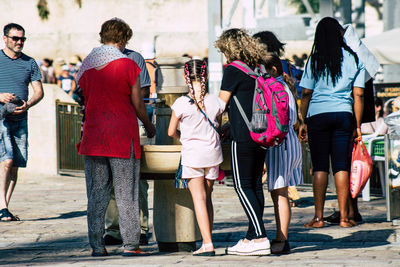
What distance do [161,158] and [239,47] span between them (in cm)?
101

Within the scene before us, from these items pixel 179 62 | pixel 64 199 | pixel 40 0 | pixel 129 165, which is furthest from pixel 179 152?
pixel 40 0

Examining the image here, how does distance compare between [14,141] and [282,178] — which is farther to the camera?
[14,141]

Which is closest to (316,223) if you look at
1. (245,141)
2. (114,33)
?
(245,141)

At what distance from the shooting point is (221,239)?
293 inches

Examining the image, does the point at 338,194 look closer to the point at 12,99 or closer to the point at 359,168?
the point at 359,168

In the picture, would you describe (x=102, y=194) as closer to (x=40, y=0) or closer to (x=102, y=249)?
(x=102, y=249)

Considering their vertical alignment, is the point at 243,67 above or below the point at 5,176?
above

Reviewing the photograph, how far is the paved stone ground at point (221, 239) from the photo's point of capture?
5996mm

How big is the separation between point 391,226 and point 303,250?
177cm

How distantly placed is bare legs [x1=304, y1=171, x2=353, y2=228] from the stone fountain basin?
186cm

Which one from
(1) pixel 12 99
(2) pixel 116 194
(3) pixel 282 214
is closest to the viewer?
(2) pixel 116 194

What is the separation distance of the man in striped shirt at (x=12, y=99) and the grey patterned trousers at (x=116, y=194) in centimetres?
278

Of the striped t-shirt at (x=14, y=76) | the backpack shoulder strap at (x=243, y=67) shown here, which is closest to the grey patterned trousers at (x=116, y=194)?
the backpack shoulder strap at (x=243, y=67)

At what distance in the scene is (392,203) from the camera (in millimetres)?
8086
